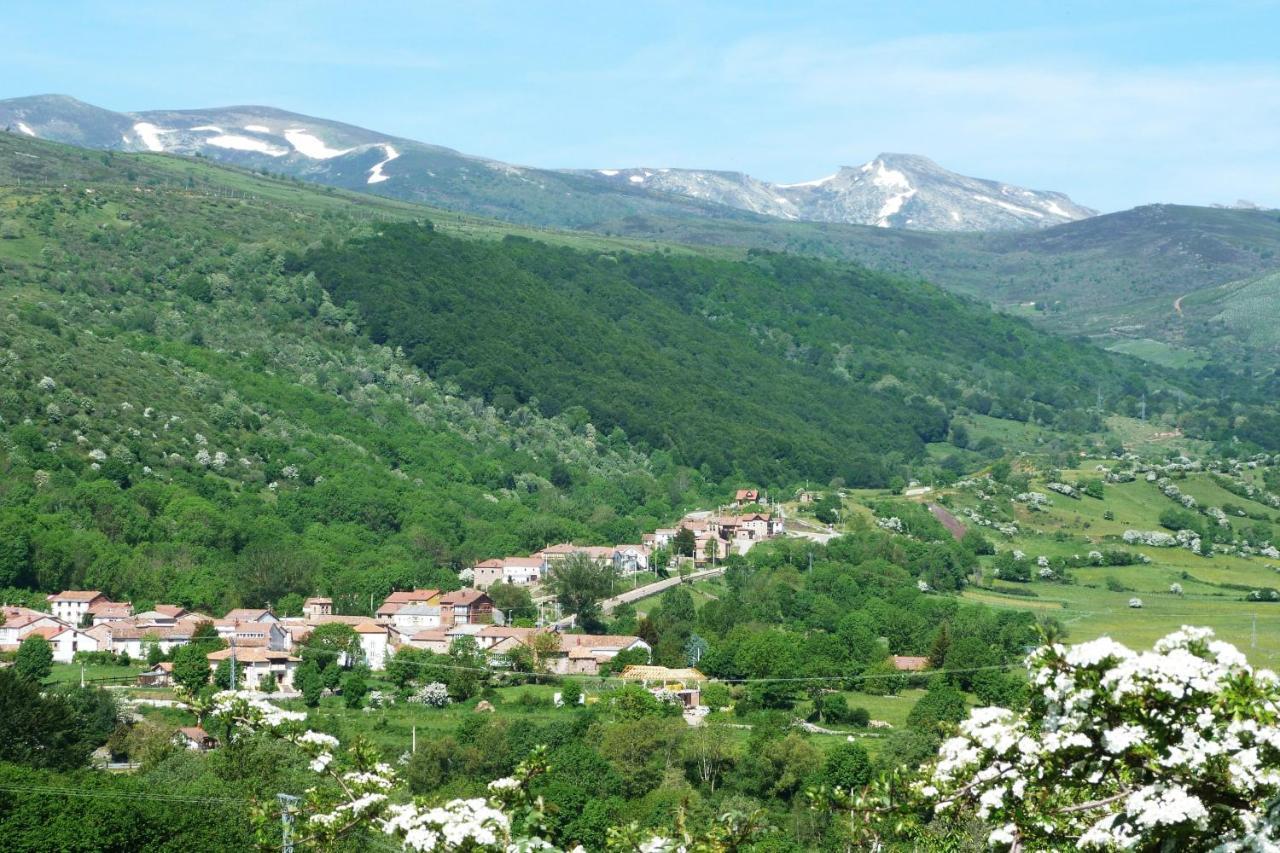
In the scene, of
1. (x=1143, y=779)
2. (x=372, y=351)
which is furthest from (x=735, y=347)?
(x=1143, y=779)

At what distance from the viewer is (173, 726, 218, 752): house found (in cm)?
4444

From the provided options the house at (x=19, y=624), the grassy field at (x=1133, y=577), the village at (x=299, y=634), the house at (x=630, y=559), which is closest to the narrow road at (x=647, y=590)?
the village at (x=299, y=634)

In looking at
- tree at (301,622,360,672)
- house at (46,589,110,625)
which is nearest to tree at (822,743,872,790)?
tree at (301,622,360,672)

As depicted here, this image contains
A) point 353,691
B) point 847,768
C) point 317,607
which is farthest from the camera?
point 317,607

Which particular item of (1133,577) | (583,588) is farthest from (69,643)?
(1133,577)

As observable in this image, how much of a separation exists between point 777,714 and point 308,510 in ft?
137

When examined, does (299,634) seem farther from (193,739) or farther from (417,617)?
(193,739)

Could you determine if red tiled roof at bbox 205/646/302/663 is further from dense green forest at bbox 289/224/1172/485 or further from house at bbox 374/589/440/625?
dense green forest at bbox 289/224/1172/485

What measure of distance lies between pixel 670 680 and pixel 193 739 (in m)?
20.1

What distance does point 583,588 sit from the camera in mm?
75125

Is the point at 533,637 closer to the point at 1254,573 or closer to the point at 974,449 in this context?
the point at 1254,573

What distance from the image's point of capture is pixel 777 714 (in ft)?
184

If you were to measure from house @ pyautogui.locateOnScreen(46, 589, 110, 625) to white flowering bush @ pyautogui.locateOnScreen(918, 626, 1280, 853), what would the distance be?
197 feet

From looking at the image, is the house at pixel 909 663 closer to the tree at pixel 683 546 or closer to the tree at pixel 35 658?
the tree at pixel 683 546
